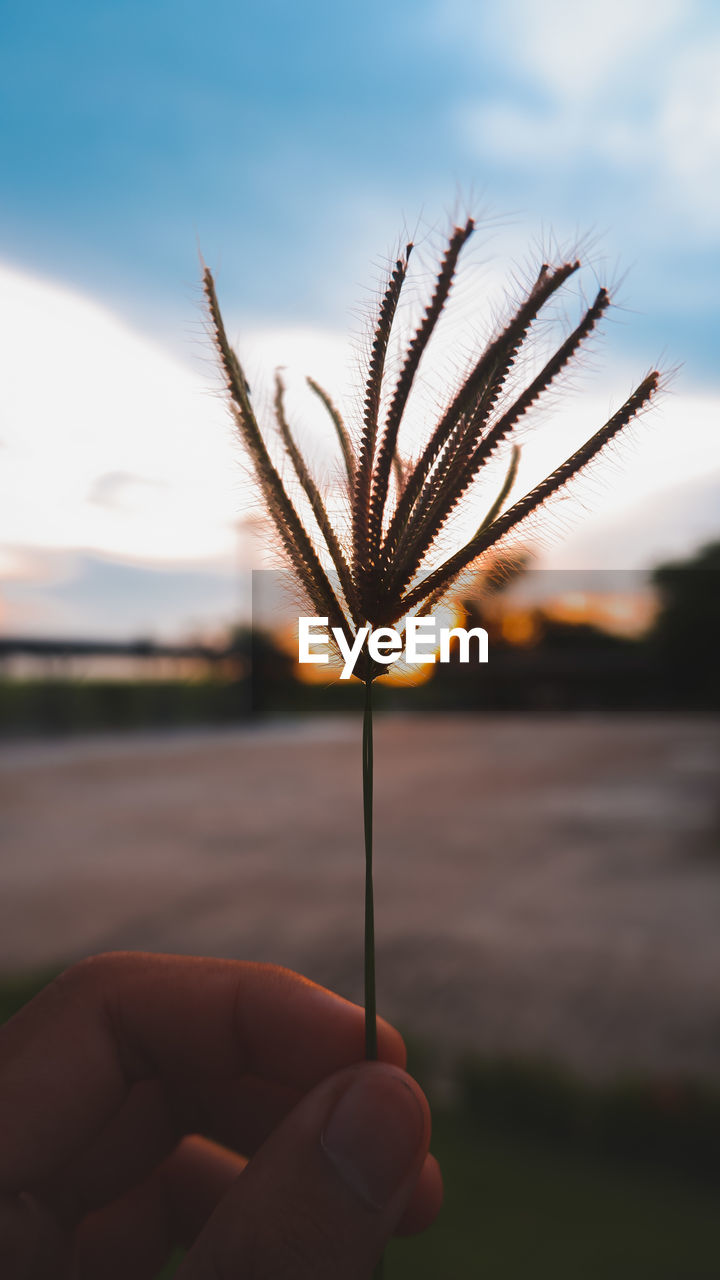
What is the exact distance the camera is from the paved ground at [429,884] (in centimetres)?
373

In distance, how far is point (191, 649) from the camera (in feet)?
46.1

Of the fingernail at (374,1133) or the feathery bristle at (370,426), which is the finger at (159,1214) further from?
the feathery bristle at (370,426)

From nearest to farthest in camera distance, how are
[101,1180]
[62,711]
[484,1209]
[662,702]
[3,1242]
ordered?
1. [3,1242]
2. [101,1180]
3. [484,1209]
4. [62,711]
5. [662,702]

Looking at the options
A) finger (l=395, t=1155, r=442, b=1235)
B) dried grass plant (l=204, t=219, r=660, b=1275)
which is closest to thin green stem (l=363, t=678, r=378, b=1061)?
dried grass plant (l=204, t=219, r=660, b=1275)

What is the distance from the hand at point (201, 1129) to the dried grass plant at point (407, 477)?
0.37m

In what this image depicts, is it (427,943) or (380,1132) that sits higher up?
(380,1132)

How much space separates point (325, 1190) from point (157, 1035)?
431 millimetres

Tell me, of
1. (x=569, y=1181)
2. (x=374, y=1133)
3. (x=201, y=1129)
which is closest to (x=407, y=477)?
(x=374, y=1133)

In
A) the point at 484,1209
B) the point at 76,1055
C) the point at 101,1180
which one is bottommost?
the point at 484,1209

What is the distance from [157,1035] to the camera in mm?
1325

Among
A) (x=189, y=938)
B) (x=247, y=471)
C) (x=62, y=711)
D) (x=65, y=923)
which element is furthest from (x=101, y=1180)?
(x=62, y=711)

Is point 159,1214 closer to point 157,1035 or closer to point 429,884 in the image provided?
point 157,1035

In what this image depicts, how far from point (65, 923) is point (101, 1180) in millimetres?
3594

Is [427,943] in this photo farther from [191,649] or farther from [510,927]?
[191,649]
